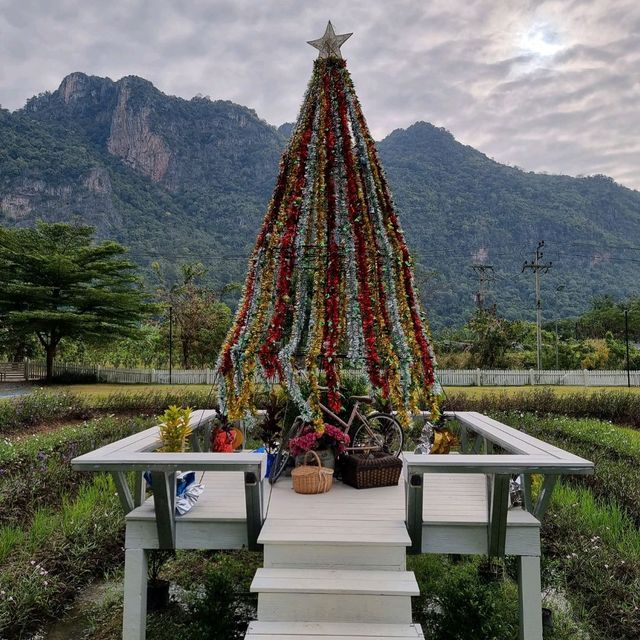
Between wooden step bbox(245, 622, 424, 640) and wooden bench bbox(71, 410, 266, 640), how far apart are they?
0.58m

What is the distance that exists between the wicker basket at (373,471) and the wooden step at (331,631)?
1.38m

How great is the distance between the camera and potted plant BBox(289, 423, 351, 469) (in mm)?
3906

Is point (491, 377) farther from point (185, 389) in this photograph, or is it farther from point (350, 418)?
point (350, 418)

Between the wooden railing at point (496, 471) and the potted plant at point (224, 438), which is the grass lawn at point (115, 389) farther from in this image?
the wooden railing at point (496, 471)

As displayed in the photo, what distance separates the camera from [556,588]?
381 centimetres

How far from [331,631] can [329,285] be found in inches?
98.1

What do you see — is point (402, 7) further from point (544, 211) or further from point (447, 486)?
point (544, 211)

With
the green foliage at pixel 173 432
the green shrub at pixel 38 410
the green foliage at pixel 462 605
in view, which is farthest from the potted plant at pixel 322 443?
the green shrub at pixel 38 410

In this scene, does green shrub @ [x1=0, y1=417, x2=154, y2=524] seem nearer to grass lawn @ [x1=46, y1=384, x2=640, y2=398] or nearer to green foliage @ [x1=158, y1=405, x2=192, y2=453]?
green foliage @ [x1=158, y1=405, x2=192, y2=453]

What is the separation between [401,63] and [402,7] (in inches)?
108

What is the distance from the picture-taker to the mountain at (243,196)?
5394cm

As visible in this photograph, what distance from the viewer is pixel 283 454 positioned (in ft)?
14.0

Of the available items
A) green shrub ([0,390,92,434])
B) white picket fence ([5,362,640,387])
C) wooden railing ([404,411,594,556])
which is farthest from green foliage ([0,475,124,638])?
white picket fence ([5,362,640,387])

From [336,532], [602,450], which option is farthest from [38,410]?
[602,450]
